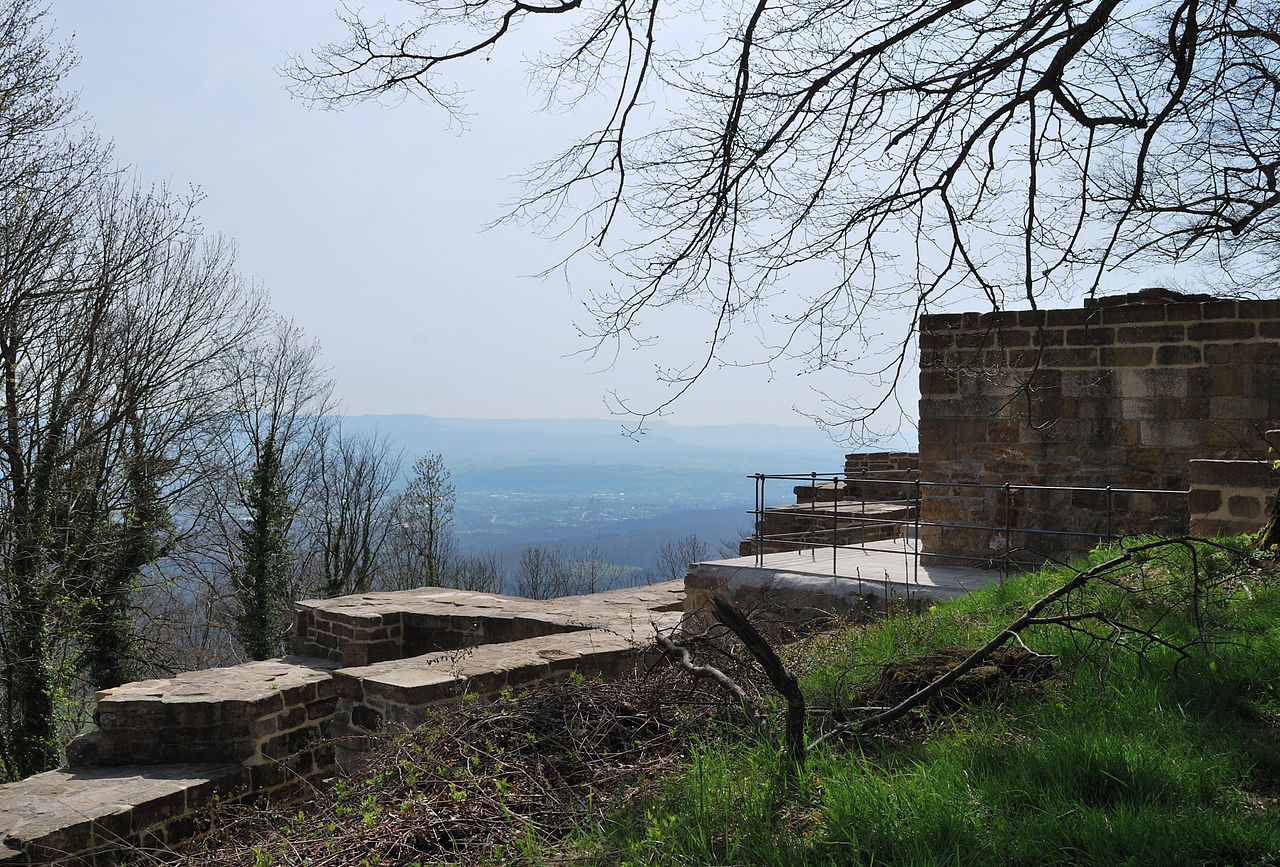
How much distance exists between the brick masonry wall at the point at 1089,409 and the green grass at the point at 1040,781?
3.98 metres

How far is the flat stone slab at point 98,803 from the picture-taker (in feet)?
22.0

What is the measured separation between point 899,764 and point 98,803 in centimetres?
689

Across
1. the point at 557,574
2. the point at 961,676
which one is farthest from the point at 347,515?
the point at 961,676

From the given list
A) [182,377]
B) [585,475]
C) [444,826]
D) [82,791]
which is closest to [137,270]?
[182,377]

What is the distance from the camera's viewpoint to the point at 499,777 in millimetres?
3916

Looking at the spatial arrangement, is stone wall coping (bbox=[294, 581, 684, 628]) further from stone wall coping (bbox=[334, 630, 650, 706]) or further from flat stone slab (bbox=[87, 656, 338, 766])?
flat stone slab (bbox=[87, 656, 338, 766])

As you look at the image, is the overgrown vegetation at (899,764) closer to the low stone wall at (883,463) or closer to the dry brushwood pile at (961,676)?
the dry brushwood pile at (961,676)

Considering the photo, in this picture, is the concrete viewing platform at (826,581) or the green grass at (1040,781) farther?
the concrete viewing platform at (826,581)

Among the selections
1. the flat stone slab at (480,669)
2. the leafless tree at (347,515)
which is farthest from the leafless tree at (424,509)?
the flat stone slab at (480,669)

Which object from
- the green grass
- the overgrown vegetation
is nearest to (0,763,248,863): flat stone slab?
the overgrown vegetation

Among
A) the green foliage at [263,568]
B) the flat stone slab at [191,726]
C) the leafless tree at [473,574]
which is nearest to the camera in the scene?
the flat stone slab at [191,726]

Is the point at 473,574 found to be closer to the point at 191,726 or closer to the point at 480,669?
the point at 191,726

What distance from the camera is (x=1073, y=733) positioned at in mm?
3166

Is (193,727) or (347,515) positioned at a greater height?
(347,515)
